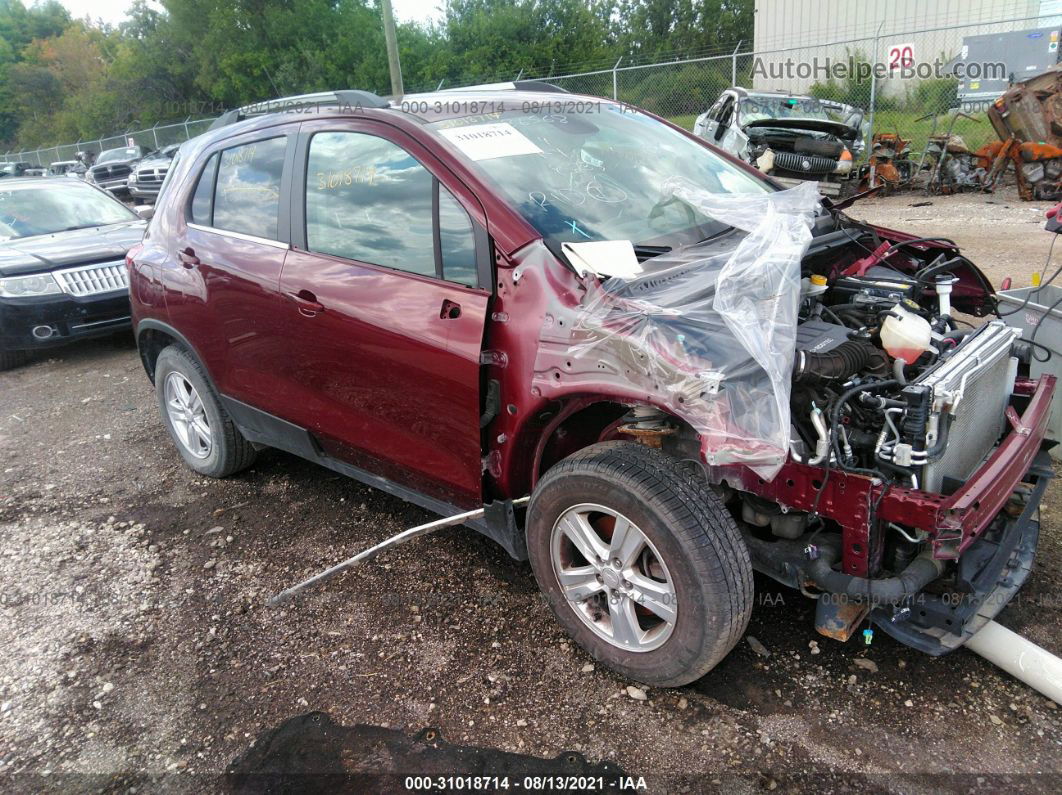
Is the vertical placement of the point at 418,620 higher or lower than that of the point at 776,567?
lower

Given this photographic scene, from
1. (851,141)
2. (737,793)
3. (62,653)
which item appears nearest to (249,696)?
(62,653)

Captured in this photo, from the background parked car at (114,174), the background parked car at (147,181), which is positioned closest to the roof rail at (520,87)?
the background parked car at (147,181)

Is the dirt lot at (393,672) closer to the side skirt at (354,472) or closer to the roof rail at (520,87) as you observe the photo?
the side skirt at (354,472)

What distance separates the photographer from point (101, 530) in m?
4.04

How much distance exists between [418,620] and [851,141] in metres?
10.5

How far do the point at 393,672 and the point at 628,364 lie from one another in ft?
4.72

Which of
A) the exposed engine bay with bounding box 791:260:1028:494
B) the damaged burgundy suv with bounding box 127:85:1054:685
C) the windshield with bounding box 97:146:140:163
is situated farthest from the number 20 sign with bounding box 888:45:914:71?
the windshield with bounding box 97:146:140:163

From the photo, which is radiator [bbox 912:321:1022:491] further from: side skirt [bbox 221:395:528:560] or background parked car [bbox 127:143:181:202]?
background parked car [bbox 127:143:181:202]

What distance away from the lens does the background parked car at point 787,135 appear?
1059 centimetres

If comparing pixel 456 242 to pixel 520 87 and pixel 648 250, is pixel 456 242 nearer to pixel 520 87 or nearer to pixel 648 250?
pixel 648 250

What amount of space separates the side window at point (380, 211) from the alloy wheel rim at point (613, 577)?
0.93 metres

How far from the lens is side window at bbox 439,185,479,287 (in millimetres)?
2732

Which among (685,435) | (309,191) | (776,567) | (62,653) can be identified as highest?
(309,191)

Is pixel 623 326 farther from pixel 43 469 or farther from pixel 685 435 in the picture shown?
pixel 43 469
